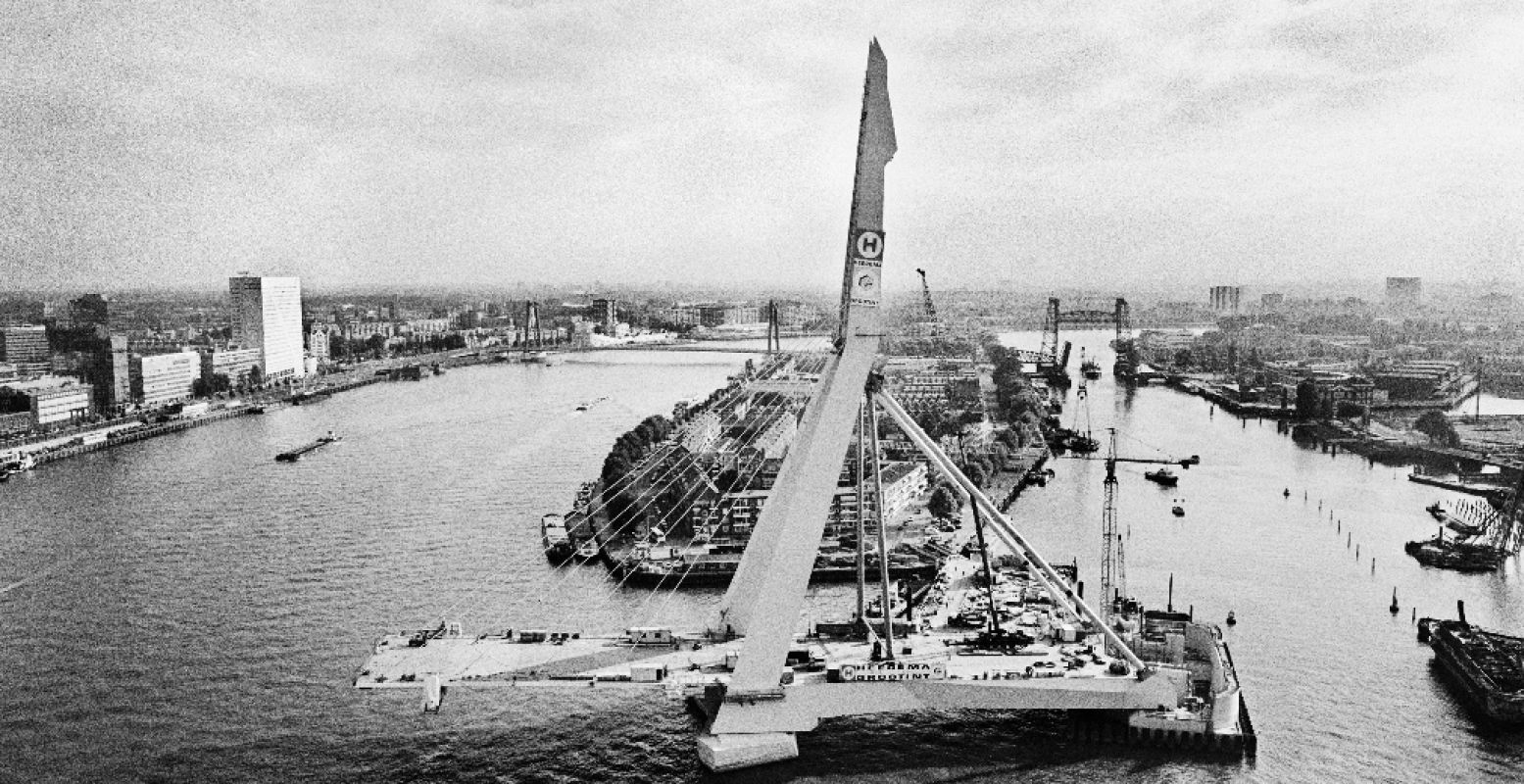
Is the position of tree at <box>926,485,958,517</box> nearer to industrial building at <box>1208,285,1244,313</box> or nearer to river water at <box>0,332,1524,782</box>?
river water at <box>0,332,1524,782</box>

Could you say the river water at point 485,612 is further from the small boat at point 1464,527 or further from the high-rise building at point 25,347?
the high-rise building at point 25,347

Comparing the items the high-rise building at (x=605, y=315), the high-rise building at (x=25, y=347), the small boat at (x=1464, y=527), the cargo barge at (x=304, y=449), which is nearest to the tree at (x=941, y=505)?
the small boat at (x=1464, y=527)

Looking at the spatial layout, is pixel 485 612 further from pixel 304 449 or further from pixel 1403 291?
pixel 1403 291

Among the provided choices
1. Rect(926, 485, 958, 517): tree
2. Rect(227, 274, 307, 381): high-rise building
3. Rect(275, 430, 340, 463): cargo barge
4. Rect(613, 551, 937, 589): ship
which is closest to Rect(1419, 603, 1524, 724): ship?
Rect(613, 551, 937, 589): ship

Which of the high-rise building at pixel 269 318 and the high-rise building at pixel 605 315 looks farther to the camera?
the high-rise building at pixel 605 315

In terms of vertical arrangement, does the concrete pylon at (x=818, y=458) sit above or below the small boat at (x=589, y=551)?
above

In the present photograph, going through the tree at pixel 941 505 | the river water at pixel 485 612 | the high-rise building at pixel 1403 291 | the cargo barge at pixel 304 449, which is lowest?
the river water at pixel 485 612

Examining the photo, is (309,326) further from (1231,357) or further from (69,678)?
(69,678)
